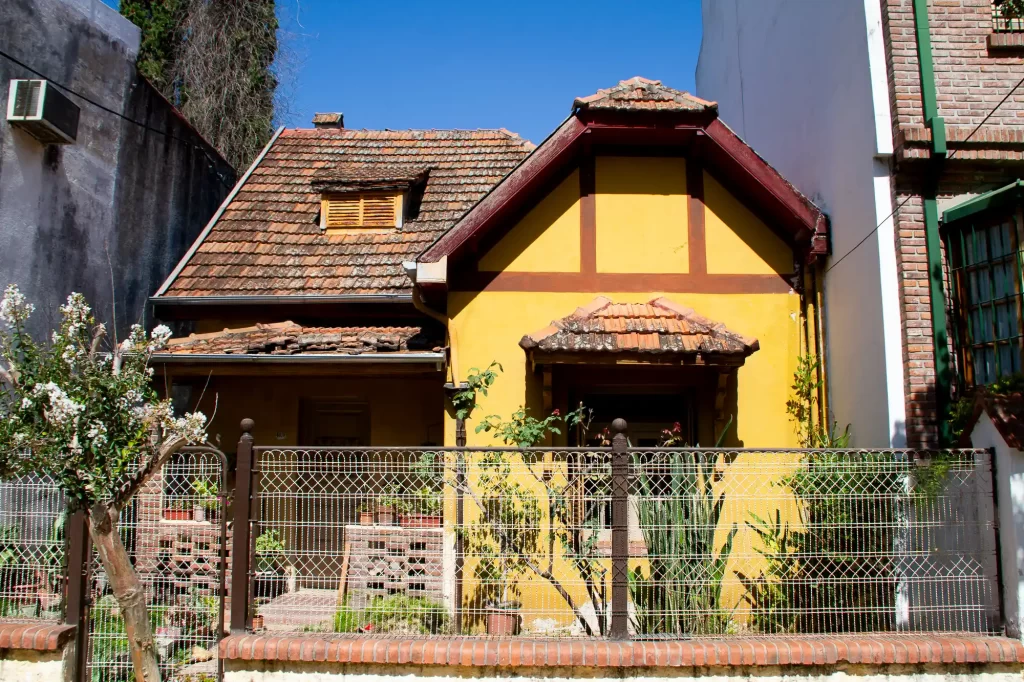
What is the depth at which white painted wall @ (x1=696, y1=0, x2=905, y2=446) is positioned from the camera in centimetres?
714

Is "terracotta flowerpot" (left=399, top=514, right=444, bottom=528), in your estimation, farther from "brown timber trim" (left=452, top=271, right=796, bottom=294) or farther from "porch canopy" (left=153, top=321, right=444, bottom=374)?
"brown timber trim" (left=452, top=271, right=796, bottom=294)

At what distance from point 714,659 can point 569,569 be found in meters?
1.22

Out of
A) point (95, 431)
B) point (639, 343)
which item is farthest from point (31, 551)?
point (639, 343)

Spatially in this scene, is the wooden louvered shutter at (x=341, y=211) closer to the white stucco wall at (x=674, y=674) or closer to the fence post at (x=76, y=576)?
the fence post at (x=76, y=576)

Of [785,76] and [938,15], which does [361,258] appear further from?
[938,15]

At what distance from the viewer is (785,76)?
33.0 ft

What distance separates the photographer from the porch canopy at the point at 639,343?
296 inches

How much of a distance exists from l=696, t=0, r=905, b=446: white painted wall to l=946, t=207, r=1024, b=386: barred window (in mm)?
569

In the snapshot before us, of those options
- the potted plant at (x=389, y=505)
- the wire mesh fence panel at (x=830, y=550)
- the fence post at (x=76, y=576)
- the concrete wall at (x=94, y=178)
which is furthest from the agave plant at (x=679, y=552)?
the concrete wall at (x=94, y=178)

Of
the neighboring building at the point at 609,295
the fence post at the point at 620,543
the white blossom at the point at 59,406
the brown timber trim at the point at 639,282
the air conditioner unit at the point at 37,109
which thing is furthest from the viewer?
the air conditioner unit at the point at 37,109

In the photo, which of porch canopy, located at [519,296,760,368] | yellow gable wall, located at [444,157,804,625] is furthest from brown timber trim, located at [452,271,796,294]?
porch canopy, located at [519,296,760,368]

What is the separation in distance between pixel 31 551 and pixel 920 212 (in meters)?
7.85

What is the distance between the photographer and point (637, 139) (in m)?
8.56

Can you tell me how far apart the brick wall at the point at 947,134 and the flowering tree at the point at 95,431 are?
574 cm
